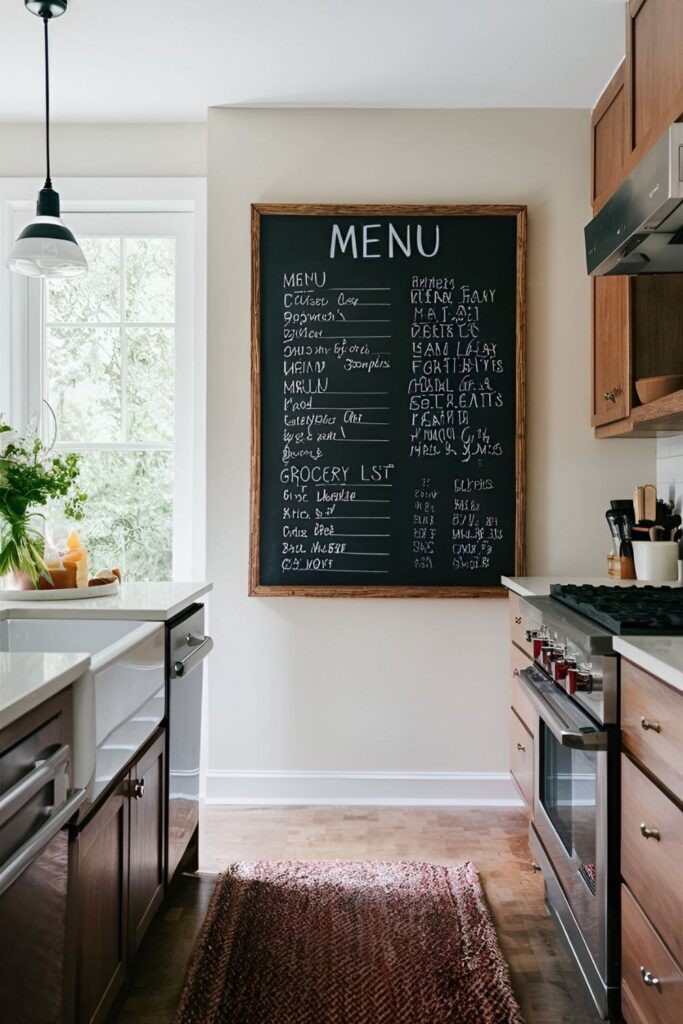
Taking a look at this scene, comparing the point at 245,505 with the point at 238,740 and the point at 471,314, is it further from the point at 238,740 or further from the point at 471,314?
the point at 471,314

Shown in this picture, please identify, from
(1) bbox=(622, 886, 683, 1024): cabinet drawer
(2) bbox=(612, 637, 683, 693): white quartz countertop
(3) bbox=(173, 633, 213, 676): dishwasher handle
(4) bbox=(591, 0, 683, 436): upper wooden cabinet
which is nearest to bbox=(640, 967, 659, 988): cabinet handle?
(1) bbox=(622, 886, 683, 1024): cabinet drawer

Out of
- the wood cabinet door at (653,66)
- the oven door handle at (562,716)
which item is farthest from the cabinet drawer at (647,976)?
the wood cabinet door at (653,66)

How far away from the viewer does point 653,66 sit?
2230 mm

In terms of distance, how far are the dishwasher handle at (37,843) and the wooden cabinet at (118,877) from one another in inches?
4.6

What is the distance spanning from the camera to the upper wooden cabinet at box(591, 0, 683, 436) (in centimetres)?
215

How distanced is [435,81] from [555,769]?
234 centimetres

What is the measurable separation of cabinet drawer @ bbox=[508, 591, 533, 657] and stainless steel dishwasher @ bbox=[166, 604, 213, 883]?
0.98m

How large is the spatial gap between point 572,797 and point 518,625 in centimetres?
86

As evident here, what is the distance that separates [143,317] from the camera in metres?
3.28

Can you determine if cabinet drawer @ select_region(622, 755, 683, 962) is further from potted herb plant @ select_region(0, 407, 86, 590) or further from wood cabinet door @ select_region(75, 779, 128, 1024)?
potted herb plant @ select_region(0, 407, 86, 590)

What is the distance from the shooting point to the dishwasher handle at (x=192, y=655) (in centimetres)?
212

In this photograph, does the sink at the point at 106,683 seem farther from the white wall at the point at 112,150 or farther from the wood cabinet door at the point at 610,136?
the wood cabinet door at the point at 610,136

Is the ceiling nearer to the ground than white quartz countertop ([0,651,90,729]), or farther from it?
farther from it

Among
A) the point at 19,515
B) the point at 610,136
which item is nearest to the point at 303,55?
the point at 610,136
